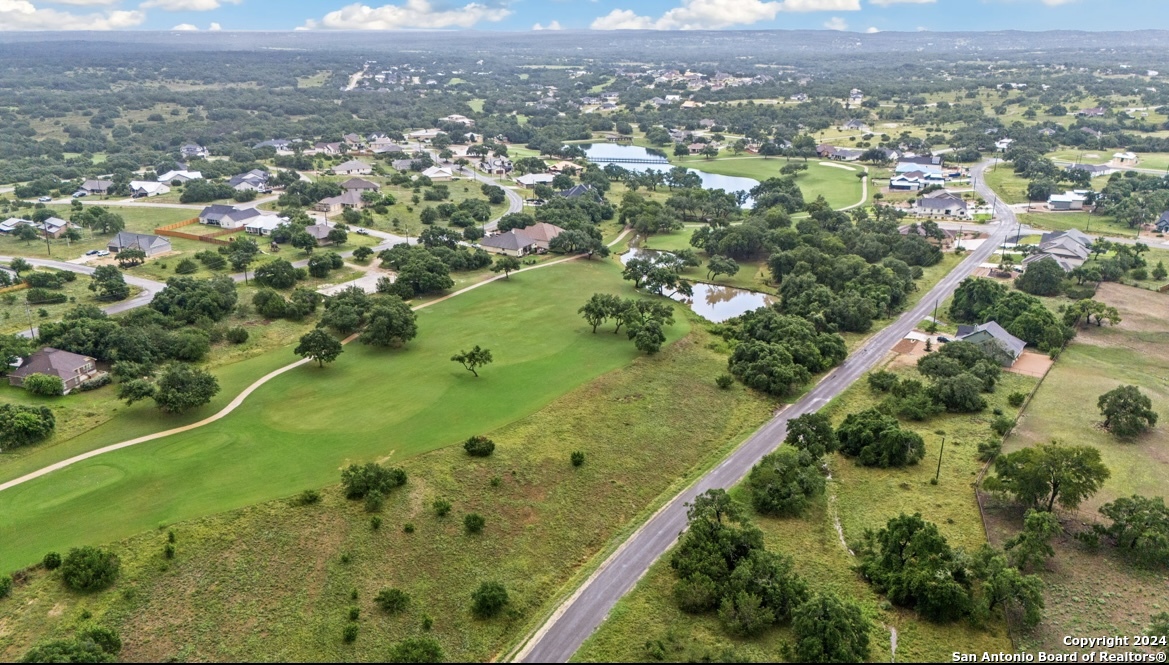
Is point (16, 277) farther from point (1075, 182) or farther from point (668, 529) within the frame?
point (1075, 182)

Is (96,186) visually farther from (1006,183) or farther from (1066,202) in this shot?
(1006,183)

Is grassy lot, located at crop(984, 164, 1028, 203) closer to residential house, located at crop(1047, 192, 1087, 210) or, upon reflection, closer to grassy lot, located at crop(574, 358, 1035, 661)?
residential house, located at crop(1047, 192, 1087, 210)

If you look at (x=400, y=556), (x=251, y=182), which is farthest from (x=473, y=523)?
(x=251, y=182)

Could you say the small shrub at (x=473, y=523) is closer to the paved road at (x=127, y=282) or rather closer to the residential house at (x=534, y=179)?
the paved road at (x=127, y=282)

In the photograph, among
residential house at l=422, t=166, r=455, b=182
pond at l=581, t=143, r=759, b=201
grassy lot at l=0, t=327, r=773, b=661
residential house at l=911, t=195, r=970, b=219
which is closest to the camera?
grassy lot at l=0, t=327, r=773, b=661

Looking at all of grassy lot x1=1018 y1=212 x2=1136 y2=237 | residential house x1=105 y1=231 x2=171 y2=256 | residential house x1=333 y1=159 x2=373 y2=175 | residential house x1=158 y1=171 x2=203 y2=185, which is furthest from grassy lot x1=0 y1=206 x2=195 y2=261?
grassy lot x1=1018 y1=212 x2=1136 y2=237

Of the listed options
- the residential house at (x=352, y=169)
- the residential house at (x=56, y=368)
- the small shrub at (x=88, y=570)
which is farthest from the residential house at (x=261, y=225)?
the small shrub at (x=88, y=570)
